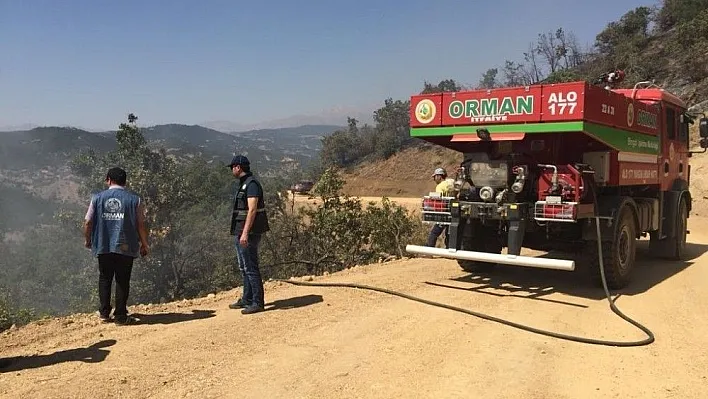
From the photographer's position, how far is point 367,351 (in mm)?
5242

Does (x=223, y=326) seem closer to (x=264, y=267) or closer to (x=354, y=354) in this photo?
(x=354, y=354)

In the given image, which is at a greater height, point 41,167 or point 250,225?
point 41,167

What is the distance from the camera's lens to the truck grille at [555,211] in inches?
275

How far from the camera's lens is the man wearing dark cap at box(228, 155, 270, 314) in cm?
643

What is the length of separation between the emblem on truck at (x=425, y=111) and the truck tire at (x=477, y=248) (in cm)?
203

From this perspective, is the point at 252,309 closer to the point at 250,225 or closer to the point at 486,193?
the point at 250,225

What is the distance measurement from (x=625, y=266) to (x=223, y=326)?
19.2 ft

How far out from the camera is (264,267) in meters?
16.7

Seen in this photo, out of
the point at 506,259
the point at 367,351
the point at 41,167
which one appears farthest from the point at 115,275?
the point at 41,167

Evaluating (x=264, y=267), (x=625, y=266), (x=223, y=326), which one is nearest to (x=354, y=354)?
(x=223, y=326)

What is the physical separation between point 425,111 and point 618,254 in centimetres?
341

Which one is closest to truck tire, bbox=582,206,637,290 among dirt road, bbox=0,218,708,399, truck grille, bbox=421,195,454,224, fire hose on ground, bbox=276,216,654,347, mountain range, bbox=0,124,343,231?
fire hose on ground, bbox=276,216,654,347

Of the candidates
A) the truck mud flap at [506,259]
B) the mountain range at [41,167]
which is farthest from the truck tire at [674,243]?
the mountain range at [41,167]

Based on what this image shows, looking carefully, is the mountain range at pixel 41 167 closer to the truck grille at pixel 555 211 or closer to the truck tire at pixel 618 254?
the truck tire at pixel 618 254
